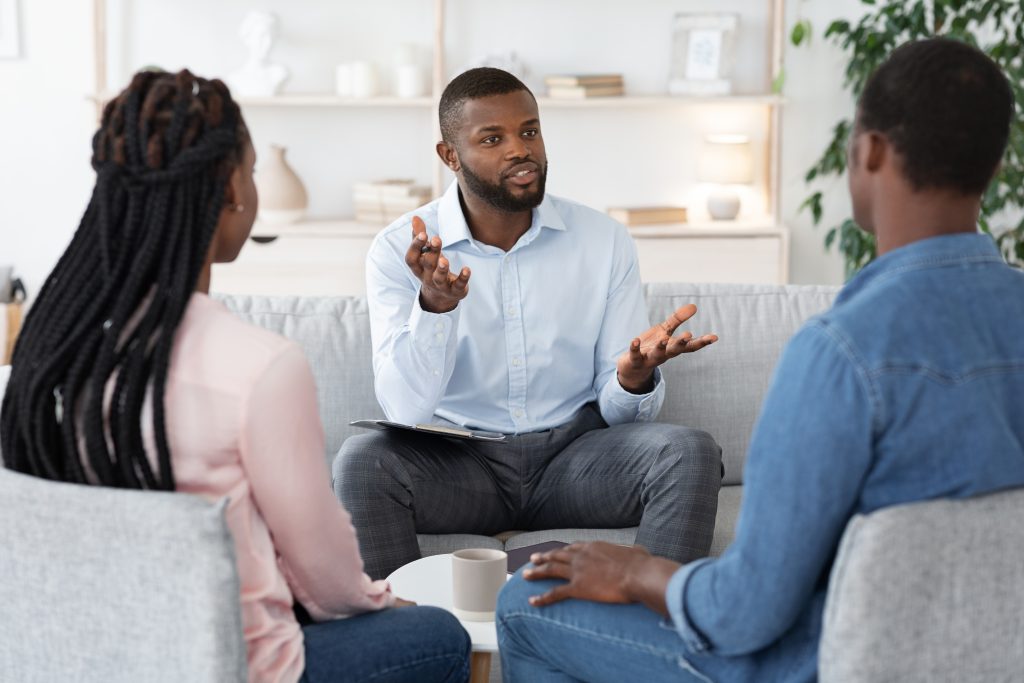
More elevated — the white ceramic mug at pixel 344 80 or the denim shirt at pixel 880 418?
the white ceramic mug at pixel 344 80

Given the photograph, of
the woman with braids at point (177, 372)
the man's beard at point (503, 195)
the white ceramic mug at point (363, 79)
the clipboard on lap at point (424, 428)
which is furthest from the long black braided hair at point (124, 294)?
the white ceramic mug at point (363, 79)

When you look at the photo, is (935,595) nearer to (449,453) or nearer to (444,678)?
(444,678)

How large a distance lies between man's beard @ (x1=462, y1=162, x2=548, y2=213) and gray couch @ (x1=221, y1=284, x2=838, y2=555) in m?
0.35

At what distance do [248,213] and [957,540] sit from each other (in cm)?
77

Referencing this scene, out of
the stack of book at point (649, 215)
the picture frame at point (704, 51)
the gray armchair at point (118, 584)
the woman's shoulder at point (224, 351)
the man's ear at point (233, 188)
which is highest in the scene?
the picture frame at point (704, 51)

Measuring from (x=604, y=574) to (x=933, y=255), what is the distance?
487 mm

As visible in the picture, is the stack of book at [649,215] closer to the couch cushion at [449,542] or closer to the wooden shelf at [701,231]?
the wooden shelf at [701,231]

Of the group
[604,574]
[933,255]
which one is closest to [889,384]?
[933,255]

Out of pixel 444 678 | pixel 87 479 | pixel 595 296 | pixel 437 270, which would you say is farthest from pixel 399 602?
pixel 595 296

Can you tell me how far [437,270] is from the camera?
6.40ft

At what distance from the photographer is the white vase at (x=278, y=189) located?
422 centimetres

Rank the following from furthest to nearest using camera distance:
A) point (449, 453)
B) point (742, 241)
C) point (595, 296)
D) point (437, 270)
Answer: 1. point (742, 241)
2. point (595, 296)
3. point (449, 453)
4. point (437, 270)

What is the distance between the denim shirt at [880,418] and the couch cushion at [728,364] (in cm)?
133

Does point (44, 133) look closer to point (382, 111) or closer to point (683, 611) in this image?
point (382, 111)
